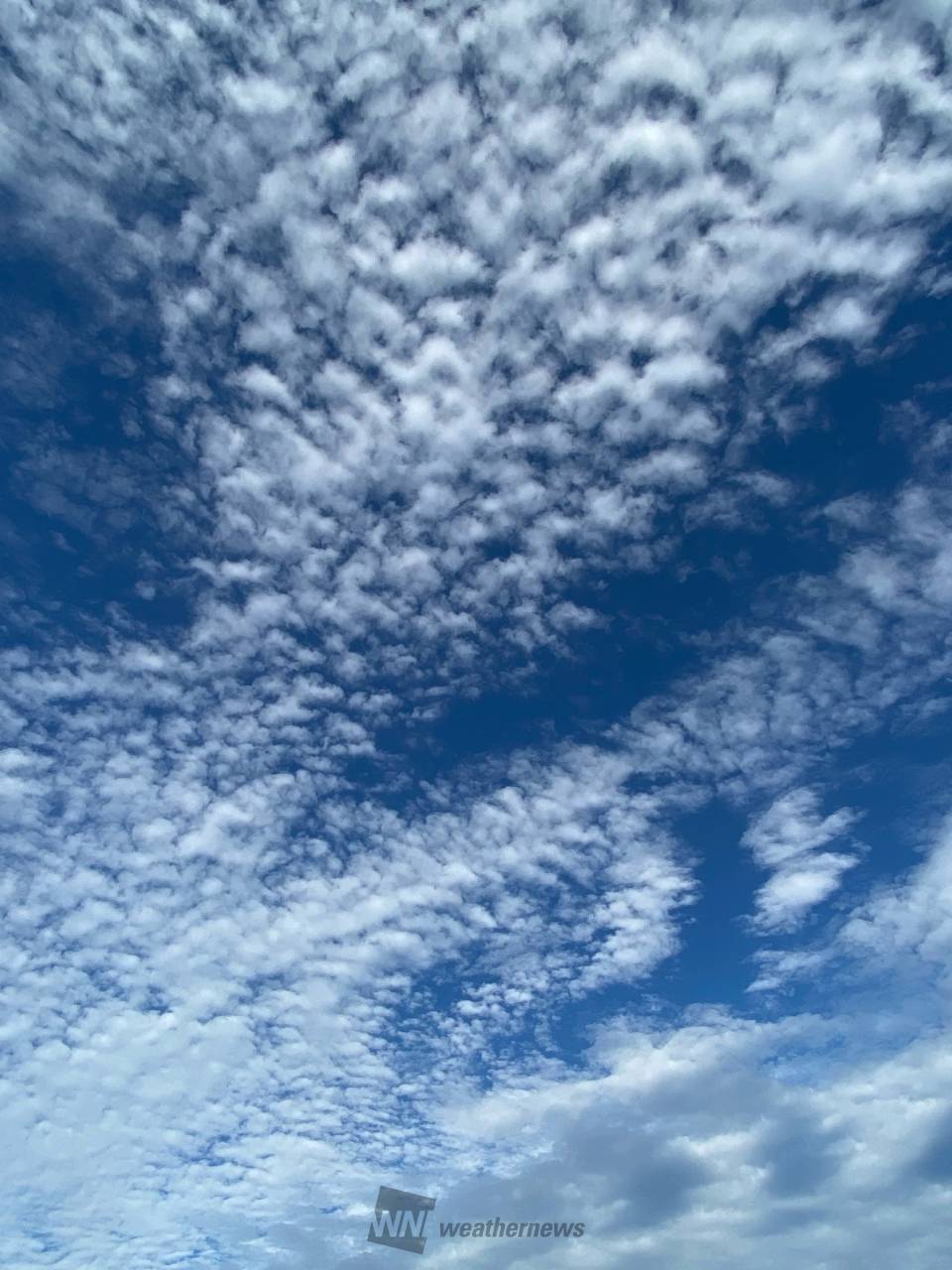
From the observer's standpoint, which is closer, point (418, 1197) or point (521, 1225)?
point (521, 1225)

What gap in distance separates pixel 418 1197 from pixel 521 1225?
26.0 feet

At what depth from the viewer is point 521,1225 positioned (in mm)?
26500

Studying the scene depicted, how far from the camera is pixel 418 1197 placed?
28969 mm
